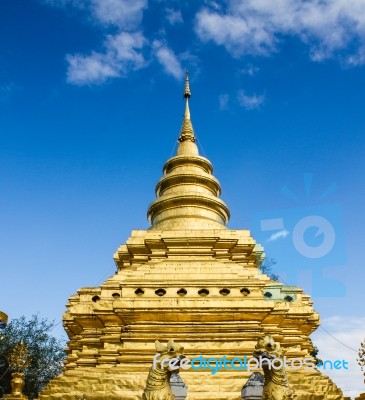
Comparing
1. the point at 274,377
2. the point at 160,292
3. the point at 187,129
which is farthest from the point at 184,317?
the point at 187,129

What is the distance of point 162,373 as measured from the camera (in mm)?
9305

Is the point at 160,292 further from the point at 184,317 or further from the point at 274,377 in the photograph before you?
the point at 274,377

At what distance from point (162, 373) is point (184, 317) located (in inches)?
212

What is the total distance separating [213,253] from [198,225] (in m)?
1.85

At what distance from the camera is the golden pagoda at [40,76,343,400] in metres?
13.0

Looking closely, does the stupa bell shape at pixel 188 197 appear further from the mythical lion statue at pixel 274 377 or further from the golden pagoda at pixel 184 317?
the mythical lion statue at pixel 274 377

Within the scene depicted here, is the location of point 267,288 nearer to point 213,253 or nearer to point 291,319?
point 291,319

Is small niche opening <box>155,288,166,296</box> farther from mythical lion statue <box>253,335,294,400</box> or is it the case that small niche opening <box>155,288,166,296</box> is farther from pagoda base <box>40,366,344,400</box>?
mythical lion statue <box>253,335,294,400</box>

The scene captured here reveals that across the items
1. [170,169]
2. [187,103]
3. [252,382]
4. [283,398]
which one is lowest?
[283,398]

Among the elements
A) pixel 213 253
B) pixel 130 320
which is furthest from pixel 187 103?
pixel 130 320

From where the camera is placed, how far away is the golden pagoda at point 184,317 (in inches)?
511

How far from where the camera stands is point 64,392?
12.9 metres

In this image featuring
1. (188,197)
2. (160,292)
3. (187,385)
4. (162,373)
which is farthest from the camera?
(188,197)

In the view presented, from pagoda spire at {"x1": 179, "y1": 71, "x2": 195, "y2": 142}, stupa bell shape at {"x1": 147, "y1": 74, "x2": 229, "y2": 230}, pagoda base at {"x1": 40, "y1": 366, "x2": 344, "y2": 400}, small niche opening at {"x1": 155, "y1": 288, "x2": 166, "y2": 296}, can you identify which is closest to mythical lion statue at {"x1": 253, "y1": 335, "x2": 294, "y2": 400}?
pagoda base at {"x1": 40, "y1": 366, "x2": 344, "y2": 400}
